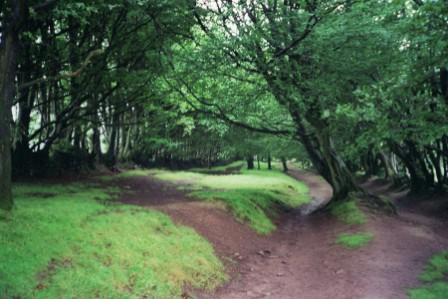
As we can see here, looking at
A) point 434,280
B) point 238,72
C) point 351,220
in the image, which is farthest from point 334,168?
point 434,280

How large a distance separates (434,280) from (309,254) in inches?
170

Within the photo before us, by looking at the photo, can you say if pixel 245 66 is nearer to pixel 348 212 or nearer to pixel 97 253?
pixel 348 212

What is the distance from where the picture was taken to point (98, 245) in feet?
→ 33.7

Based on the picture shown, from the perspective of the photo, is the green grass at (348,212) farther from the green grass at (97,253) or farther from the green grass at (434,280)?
the green grass at (97,253)

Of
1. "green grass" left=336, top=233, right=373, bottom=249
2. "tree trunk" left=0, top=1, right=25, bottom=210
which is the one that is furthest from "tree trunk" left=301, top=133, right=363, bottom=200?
"tree trunk" left=0, top=1, right=25, bottom=210

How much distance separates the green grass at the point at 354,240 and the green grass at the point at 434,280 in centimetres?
216

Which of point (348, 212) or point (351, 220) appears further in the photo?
point (348, 212)

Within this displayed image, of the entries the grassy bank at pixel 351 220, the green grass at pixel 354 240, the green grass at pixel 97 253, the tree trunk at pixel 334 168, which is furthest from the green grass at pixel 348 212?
the green grass at pixel 97 253

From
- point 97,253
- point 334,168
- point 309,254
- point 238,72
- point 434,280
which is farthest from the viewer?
point 334,168

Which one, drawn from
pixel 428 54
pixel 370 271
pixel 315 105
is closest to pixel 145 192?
pixel 315 105

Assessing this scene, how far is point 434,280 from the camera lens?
35.2 feet

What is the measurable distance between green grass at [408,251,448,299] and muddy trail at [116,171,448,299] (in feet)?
0.78

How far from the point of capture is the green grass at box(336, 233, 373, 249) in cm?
1435

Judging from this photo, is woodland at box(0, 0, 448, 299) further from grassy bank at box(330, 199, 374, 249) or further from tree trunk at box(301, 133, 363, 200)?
grassy bank at box(330, 199, 374, 249)
